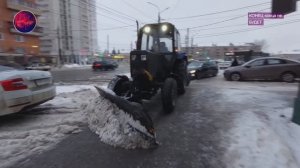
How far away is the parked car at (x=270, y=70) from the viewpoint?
16609 millimetres

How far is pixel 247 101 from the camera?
364 inches

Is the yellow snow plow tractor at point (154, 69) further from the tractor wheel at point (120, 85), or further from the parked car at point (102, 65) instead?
the parked car at point (102, 65)

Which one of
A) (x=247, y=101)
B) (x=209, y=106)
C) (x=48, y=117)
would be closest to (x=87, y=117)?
(x=48, y=117)

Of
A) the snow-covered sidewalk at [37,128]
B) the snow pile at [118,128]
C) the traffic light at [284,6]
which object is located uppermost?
the traffic light at [284,6]

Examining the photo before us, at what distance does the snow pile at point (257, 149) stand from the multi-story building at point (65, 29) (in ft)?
284

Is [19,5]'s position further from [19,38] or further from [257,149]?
[257,149]

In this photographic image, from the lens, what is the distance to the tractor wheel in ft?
28.1

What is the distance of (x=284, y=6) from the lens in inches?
241

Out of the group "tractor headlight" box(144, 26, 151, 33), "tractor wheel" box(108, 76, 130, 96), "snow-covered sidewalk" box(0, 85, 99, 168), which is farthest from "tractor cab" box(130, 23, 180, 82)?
"snow-covered sidewalk" box(0, 85, 99, 168)

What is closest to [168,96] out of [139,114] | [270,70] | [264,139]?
[139,114]

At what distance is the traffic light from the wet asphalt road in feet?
8.67

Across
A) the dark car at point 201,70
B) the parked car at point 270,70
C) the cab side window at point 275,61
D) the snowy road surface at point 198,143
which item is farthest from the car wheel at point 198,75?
the snowy road surface at point 198,143

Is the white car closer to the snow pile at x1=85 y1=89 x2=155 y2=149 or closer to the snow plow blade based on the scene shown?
the snow pile at x1=85 y1=89 x2=155 y2=149

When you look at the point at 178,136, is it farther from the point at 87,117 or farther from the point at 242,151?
the point at 87,117
